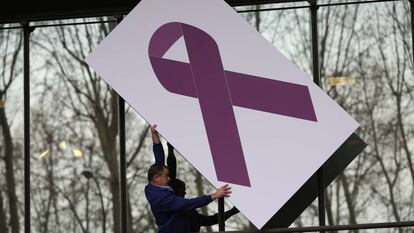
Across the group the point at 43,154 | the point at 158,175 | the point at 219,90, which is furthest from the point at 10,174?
the point at 219,90

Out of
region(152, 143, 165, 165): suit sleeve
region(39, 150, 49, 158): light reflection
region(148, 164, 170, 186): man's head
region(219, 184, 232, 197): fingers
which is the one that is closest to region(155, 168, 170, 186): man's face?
region(148, 164, 170, 186): man's head

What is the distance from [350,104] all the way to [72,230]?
270cm

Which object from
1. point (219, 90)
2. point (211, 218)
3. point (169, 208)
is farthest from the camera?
point (211, 218)

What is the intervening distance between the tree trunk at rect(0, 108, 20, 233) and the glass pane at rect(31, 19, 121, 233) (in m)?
0.19

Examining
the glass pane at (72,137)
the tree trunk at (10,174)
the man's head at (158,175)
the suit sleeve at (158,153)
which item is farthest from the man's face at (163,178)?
the tree trunk at (10,174)

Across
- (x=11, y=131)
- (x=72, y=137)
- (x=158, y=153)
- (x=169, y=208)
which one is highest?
(x=11, y=131)

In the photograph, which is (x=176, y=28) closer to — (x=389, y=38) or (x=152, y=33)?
(x=152, y=33)

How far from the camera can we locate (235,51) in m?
9.12

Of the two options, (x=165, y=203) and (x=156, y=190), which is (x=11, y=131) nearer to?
(x=156, y=190)

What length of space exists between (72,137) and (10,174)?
25.7 inches

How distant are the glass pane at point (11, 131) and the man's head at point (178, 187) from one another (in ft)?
4.93

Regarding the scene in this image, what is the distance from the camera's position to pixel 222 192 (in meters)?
8.77

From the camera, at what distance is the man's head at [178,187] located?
9.75 metres

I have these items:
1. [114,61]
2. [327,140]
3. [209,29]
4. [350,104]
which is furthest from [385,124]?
[114,61]
